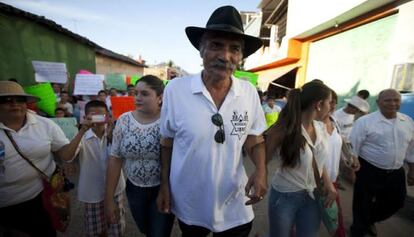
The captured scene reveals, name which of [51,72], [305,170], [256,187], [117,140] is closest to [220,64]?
[256,187]

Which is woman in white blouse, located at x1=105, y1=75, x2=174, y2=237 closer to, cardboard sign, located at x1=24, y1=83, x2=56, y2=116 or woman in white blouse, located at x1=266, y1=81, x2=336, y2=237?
woman in white blouse, located at x1=266, y1=81, x2=336, y2=237

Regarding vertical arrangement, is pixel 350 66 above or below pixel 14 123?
above

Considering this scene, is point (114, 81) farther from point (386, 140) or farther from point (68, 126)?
point (386, 140)

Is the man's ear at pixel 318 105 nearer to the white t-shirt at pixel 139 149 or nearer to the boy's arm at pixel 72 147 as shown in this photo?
the white t-shirt at pixel 139 149

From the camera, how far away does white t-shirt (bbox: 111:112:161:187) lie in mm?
1925

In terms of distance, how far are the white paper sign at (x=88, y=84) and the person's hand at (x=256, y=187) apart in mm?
5769

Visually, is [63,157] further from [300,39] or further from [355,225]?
[300,39]

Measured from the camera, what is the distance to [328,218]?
6.74 feet

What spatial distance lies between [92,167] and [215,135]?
1.61m

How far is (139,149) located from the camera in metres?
1.92

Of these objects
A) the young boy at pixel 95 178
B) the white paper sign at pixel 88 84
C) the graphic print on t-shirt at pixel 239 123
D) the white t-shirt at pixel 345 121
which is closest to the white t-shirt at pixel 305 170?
the graphic print on t-shirt at pixel 239 123

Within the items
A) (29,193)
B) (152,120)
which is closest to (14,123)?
(29,193)

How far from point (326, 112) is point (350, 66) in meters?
6.88

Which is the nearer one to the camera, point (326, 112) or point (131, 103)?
point (326, 112)
